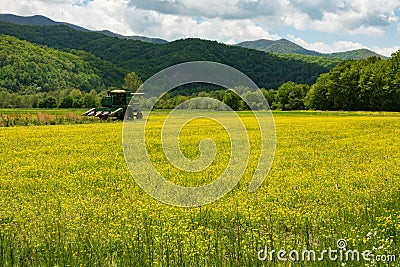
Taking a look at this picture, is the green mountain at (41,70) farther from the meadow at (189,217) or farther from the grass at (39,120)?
the meadow at (189,217)

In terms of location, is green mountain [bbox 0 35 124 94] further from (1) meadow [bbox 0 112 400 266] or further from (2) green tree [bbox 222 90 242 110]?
(1) meadow [bbox 0 112 400 266]

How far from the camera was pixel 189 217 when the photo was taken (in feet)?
37.1

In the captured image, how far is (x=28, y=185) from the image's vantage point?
15.0 m

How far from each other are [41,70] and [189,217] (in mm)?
164271

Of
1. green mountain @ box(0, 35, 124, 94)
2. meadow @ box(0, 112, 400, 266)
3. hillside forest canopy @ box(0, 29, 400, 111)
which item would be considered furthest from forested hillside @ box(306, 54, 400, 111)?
green mountain @ box(0, 35, 124, 94)

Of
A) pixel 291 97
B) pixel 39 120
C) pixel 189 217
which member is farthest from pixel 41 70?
pixel 189 217

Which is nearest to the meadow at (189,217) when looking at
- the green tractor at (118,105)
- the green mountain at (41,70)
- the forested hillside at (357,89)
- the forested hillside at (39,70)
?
the green tractor at (118,105)

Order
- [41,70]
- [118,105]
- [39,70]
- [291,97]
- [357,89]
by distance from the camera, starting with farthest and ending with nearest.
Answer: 1. [41,70]
2. [39,70]
3. [291,97]
4. [357,89]
5. [118,105]

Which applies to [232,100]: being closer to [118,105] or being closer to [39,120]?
[118,105]

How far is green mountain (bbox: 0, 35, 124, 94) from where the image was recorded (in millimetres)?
147250

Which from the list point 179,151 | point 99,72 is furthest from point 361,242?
point 99,72

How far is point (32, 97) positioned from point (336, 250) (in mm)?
122012

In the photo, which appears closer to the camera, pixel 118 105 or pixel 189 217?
pixel 189 217

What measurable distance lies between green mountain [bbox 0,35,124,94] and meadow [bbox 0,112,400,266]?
137 meters
